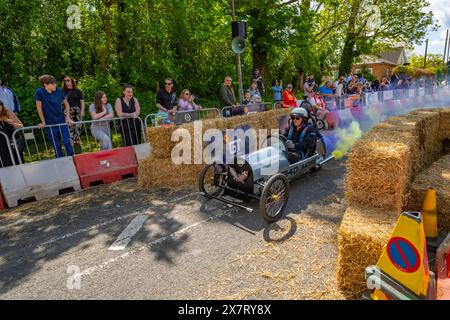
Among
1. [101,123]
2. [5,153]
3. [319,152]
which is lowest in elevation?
[319,152]

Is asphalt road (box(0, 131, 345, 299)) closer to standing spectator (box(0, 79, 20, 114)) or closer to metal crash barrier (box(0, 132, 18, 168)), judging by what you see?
metal crash barrier (box(0, 132, 18, 168))

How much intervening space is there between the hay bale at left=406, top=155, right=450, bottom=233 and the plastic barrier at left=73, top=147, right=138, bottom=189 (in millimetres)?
5841

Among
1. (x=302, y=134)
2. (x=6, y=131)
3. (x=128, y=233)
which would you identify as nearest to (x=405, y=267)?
(x=128, y=233)

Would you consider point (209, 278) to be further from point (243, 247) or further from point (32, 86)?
point (32, 86)

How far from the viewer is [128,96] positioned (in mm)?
7488

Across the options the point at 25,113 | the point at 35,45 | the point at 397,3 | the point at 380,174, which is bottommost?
the point at 380,174

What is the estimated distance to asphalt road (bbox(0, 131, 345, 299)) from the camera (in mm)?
3195

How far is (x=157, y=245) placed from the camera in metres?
4.03

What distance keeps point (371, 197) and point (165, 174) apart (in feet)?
14.1

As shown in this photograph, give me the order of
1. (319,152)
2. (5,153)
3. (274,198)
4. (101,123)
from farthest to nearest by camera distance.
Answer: (101,123)
(319,152)
(5,153)
(274,198)

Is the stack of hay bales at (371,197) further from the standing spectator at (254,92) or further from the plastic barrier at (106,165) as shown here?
the standing spectator at (254,92)

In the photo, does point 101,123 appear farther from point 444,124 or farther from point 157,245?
point 444,124

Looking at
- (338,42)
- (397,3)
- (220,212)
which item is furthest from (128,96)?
(338,42)
